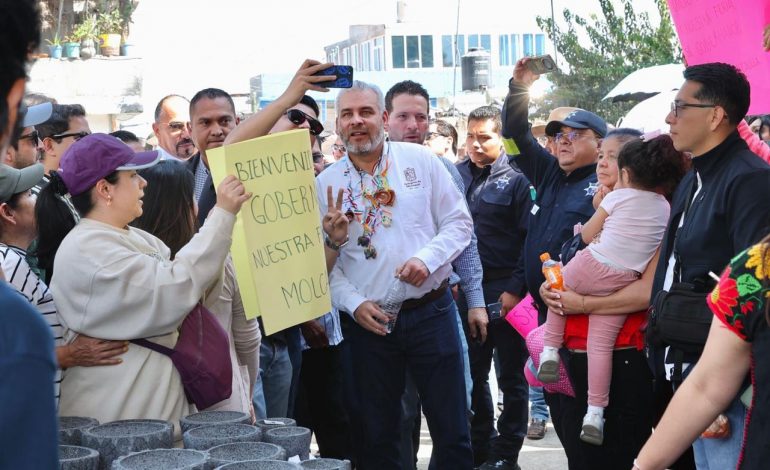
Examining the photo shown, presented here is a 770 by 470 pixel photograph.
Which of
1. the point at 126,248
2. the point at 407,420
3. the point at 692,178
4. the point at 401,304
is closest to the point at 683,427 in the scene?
the point at 692,178

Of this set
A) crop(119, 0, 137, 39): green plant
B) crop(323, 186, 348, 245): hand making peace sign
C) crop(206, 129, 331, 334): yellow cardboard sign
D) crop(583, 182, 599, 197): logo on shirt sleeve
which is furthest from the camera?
crop(119, 0, 137, 39): green plant

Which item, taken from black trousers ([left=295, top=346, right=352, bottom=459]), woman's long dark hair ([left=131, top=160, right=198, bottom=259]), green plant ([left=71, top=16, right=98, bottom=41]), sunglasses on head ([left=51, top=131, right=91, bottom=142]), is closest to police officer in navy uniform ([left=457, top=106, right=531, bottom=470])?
black trousers ([left=295, top=346, right=352, bottom=459])

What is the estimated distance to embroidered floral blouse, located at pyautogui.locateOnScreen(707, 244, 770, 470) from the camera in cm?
243

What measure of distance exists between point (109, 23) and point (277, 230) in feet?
61.9

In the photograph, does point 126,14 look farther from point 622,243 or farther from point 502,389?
point 622,243

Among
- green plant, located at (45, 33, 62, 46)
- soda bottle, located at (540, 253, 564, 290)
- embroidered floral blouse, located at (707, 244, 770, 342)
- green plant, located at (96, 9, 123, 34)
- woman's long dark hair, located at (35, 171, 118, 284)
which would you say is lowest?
soda bottle, located at (540, 253, 564, 290)

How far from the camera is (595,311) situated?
4.59 m

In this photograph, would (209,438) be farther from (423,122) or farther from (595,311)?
(423,122)

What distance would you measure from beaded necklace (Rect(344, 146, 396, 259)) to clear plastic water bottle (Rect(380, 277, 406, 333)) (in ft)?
0.63

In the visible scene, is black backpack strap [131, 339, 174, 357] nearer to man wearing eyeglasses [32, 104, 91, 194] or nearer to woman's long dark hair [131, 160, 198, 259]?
woman's long dark hair [131, 160, 198, 259]

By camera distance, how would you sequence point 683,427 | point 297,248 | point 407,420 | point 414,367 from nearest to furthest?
point 683,427 < point 297,248 < point 414,367 < point 407,420

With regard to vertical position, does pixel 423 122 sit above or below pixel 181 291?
above

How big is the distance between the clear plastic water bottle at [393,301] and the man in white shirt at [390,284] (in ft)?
0.10

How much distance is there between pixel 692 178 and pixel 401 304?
158 cm
